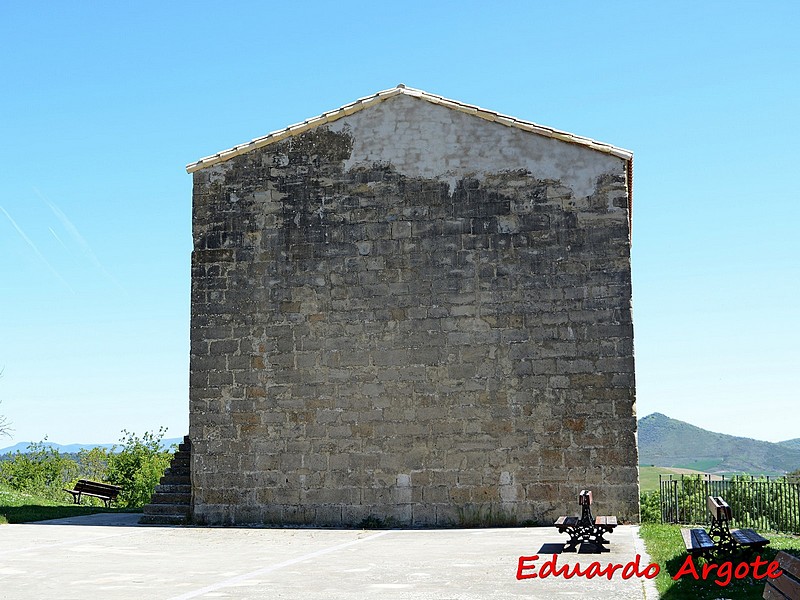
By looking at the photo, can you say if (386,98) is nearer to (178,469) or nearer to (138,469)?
(178,469)

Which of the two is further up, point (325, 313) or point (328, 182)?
point (328, 182)

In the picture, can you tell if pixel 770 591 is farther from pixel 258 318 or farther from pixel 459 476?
pixel 258 318

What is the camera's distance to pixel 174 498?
14.5 m

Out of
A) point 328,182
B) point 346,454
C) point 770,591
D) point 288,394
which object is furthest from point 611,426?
point 770,591

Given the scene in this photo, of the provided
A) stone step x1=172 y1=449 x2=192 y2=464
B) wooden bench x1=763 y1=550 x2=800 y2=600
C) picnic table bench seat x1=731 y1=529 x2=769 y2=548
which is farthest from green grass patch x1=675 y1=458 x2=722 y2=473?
wooden bench x1=763 y1=550 x2=800 y2=600

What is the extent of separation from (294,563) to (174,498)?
5.71m

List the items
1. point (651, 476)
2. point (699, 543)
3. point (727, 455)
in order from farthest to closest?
point (727, 455) → point (651, 476) → point (699, 543)

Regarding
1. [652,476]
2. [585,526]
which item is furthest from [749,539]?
[652,476]

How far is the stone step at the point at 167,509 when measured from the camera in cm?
1437

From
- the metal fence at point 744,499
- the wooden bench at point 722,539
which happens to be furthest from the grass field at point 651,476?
the wooden bench at point 722,539

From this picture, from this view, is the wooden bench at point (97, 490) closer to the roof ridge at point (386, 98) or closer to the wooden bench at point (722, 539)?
the roof ridge at point (386, 98)

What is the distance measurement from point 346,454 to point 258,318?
8.33 ft

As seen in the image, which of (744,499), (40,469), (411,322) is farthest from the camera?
(40,469)

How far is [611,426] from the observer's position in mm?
12812
